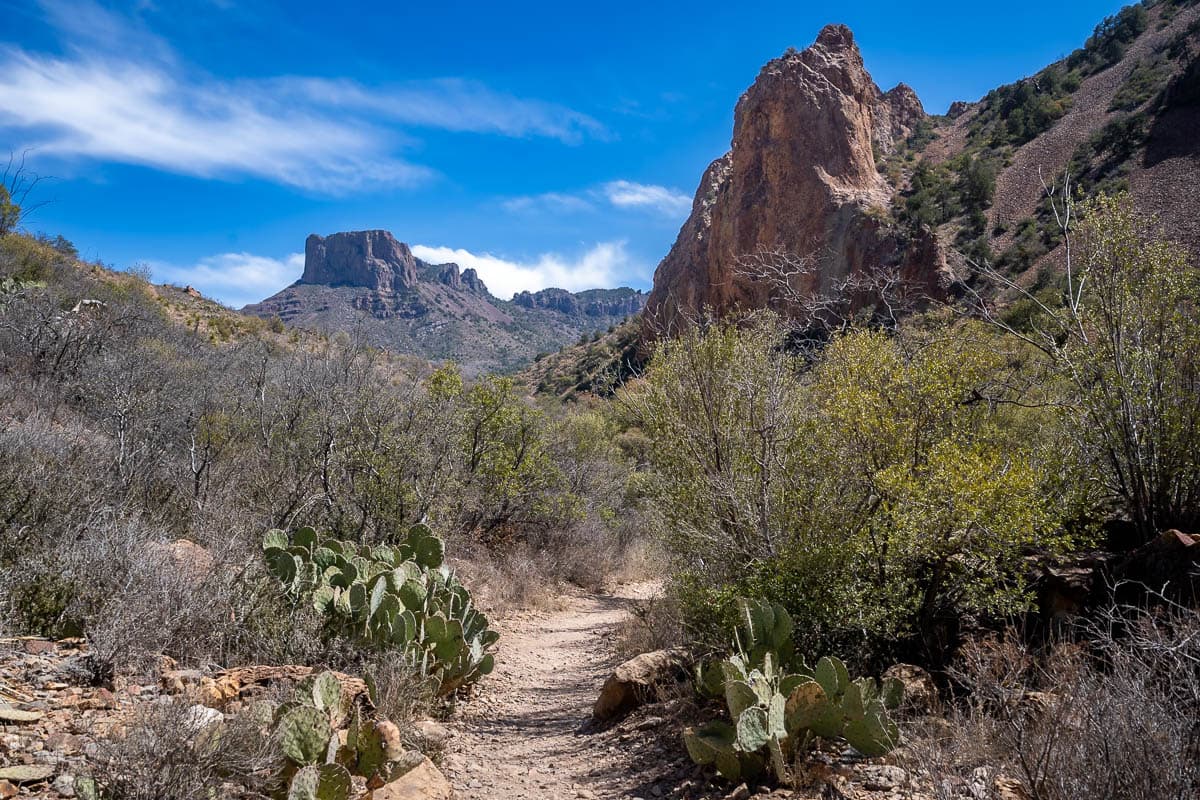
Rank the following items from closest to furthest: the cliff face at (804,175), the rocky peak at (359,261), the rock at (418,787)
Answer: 1. the rock at (418,787)
2. the cliff face at (804,175)
3. the rocky peak at (359,261)

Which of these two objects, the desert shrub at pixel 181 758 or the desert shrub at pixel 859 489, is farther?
the desert shrub at pixel 859 489

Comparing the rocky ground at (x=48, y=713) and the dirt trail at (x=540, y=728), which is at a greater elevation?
the rocky ground at (x=48, y=713)

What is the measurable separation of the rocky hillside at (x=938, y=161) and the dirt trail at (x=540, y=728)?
19553 millimetres

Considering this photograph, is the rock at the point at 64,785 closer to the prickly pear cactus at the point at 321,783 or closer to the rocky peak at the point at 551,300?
the prickly pear cactus at the point at 321,783

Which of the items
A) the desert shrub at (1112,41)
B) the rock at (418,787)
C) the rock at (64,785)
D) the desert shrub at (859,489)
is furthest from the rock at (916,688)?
the desert shrub at (1112,41)

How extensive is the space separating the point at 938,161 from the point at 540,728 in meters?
48.6

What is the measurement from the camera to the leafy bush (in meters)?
5.88

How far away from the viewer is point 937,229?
33969 millimetres

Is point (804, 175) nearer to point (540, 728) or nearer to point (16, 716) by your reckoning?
point (540, 728)

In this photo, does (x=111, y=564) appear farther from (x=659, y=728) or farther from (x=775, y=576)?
(x=775, y=576)

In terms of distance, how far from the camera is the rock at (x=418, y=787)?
385cm

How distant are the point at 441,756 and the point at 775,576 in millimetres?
2976

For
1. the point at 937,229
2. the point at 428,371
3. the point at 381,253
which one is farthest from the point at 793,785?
the point at 381,253

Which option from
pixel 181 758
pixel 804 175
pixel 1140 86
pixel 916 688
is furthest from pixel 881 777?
pixel 1140 86
